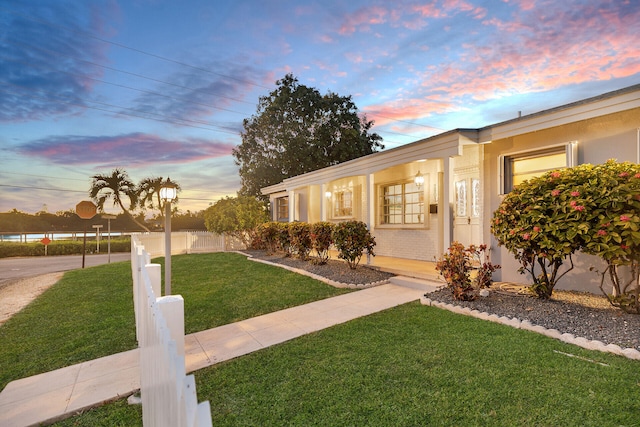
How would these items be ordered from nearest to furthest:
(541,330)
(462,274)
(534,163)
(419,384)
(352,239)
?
(419,384) < (541,330) < (462,274) < (534,163) < (352,239)

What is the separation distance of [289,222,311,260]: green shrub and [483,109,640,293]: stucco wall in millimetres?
4601

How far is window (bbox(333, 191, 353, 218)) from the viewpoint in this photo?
11.3 m

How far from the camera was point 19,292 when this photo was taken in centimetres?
735

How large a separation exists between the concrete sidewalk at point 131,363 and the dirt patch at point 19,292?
322cm

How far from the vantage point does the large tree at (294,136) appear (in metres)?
20.7

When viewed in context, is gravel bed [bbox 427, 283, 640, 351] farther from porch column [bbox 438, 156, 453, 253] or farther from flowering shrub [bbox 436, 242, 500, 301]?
porch column [bbox 438, 156, 453, 253]

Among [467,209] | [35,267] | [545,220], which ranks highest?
[467,209]

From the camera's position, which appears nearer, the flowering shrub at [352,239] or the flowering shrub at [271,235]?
the flowering shrub at [352,239]

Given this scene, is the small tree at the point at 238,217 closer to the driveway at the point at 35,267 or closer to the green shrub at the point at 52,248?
the driveway at the point at 35,267

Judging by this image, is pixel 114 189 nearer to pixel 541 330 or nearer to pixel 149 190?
pixel 149 190

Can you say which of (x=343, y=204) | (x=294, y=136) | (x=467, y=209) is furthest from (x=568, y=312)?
(x=294, y=136)

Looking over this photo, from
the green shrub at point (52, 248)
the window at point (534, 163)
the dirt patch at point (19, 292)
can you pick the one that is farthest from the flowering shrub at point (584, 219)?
the green shrub at point (52, 248)

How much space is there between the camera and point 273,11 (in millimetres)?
9172

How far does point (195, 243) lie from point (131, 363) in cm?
1241
